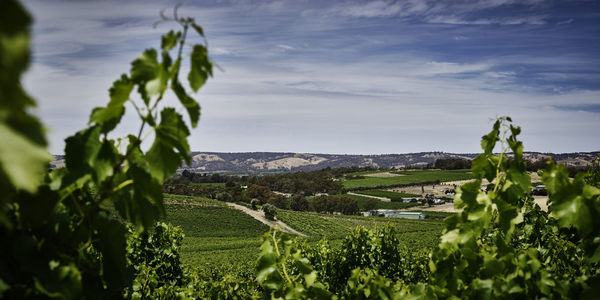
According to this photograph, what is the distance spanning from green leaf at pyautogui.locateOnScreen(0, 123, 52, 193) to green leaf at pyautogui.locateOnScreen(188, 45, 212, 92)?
0.58m

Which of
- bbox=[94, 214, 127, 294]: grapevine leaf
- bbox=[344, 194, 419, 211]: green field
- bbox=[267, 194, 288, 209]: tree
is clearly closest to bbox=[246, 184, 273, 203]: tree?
bbox=[267, 194, 288, 209]: tree

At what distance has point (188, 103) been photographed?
1.25 meters

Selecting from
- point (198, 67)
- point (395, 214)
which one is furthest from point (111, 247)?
point (395, 214)

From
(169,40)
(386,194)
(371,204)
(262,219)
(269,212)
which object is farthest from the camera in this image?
(386,194)

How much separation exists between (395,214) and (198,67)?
102326 mm

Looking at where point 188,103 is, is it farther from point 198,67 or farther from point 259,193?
point 259,193

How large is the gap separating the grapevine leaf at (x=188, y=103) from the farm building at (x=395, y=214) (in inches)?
3798

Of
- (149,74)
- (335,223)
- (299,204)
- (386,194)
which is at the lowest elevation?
(335,223)

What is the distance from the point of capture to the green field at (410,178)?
408ft

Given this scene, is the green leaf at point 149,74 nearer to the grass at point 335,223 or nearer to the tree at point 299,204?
the grass at point 335,223

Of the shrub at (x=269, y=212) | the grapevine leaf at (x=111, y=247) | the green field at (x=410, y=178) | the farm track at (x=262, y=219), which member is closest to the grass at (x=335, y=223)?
the farm track at (x=262, y=219)

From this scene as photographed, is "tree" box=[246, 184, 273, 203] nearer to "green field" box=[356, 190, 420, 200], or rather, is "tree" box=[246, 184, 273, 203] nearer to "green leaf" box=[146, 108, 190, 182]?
"green field" box=[356, 190, 420, 200]

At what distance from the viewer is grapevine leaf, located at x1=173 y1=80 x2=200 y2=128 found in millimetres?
1206

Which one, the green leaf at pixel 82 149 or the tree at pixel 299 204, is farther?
the tree at pixel 299 204
